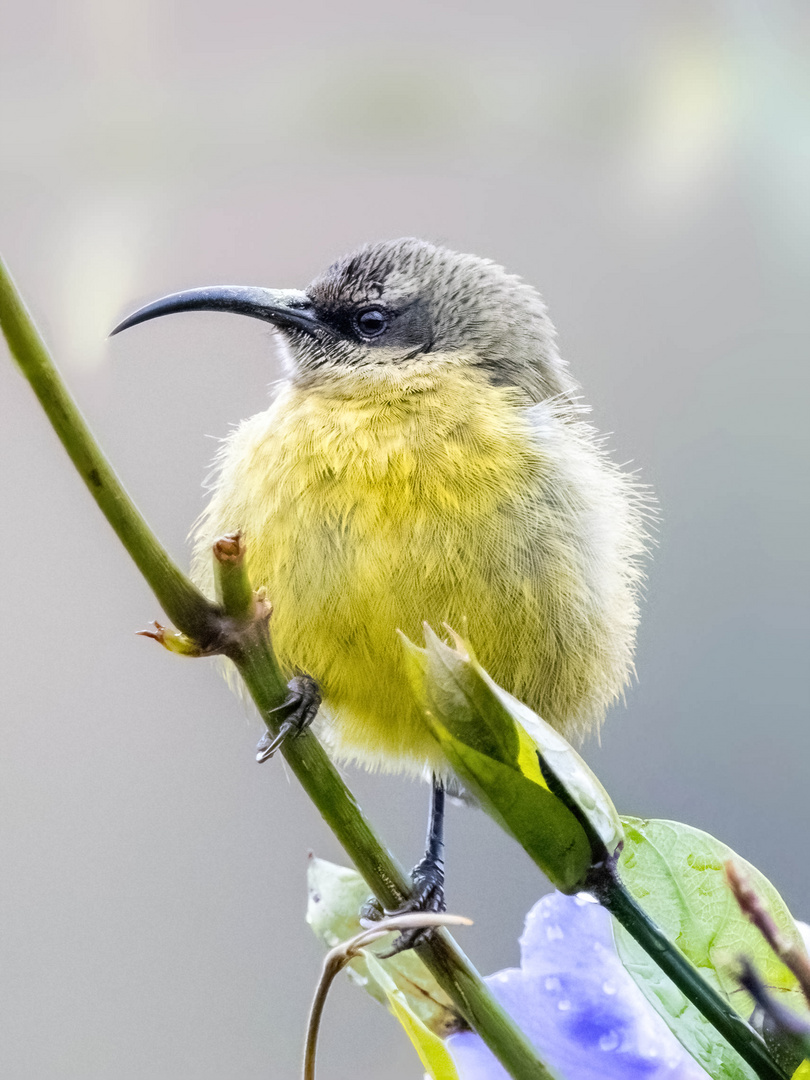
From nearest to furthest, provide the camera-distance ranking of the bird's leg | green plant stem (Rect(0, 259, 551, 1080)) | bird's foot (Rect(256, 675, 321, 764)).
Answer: green plant stem (Rect(0, 259, 551, 1080)), bird's foot (Rect(256, 675, 321, 764)), the bird's leg

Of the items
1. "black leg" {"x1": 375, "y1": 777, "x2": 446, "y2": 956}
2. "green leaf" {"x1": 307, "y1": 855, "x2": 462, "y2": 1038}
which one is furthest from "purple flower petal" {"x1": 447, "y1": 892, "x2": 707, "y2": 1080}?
"black leg" {"x1": 375, "y1": 777, "x2": 446, "y2": 956}

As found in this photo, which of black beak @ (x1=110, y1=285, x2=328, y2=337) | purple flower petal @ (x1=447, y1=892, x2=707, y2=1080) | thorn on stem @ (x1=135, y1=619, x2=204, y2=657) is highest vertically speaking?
black beak @ (x1=110, y1=285, x2=328, y2=337)

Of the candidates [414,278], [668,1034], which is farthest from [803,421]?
[668,1034]

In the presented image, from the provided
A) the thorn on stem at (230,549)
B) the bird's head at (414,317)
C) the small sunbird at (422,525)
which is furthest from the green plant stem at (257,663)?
the bird's head at (414,317)

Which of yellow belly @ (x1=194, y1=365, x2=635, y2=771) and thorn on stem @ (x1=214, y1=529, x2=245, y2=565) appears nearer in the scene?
thorn on stem @ (x1=214, y1=529, x2=245, y2=565)

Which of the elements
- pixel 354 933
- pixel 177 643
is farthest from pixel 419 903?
pixel 177 643

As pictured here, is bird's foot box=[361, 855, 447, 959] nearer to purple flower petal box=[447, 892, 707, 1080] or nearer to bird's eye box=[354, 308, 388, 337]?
purple flower petal box=[447, 892, 707, 1080]
